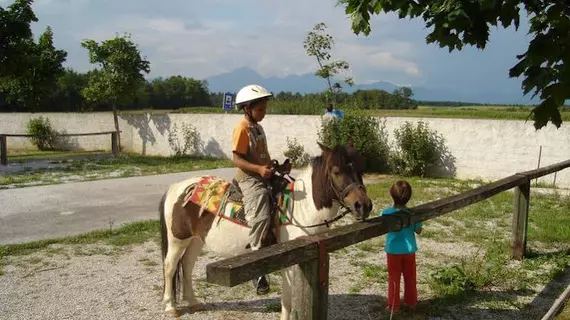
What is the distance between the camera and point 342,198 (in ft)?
10.4

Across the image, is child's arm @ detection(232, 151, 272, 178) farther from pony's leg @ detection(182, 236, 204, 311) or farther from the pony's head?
pony's leg @ detection(182, 236, 204, 311)

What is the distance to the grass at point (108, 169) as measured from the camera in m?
12.5

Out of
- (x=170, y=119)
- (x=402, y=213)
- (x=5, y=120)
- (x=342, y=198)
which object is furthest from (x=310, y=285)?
(x=5, y=120)

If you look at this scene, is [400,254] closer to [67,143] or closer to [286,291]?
[286,291]

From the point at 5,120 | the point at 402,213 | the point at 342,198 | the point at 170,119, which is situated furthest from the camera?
the point at 5,120

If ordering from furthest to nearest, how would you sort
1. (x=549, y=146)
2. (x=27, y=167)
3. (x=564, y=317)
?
(x=27, y=167) → (x=549, y=146) → (x=564, y=317)

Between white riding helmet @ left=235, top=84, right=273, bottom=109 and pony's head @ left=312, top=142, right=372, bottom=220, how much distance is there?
71cm

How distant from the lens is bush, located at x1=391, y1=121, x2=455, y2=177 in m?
12.5

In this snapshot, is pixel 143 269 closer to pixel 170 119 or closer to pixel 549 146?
pixel 549 146

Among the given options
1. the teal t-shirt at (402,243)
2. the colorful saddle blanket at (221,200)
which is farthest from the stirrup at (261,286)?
the teal t-shirt at (402,243)

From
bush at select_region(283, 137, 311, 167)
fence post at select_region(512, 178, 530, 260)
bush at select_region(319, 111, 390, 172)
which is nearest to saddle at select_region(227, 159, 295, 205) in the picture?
fence post at select_region(512, 178, 530, 260)

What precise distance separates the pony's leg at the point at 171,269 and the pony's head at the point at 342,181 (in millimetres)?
1583

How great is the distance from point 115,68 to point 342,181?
16.5 metres

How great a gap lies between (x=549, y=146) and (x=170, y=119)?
518 inches
